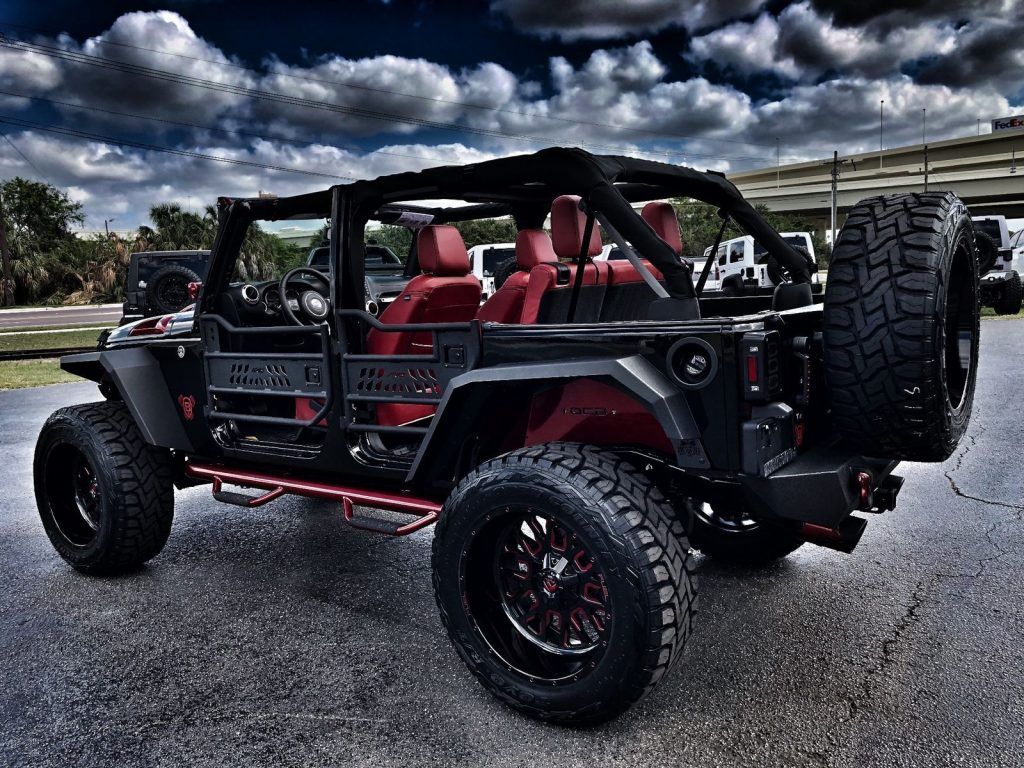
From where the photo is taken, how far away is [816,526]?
112 inches

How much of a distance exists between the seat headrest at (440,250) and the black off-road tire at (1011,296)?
49.9 feet

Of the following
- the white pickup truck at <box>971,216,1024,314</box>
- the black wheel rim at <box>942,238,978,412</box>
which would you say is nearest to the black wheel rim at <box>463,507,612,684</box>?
the black wheel rim at <box>942,238,978,412</box>

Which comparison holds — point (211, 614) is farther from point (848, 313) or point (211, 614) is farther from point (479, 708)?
point (848, 313)

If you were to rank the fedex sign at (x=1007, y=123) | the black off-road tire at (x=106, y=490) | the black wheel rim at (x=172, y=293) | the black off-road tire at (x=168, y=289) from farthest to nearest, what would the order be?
1. the fedex sign at (x=1007, y=123)
2. the black wheel rim at (x=172, y=293)
3. the black off-road tire at (x=168, y=289)
4. the black off-road tire at (x=106, y=490)

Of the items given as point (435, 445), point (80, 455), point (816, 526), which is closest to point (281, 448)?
point (435, 445)

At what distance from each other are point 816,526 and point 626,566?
85 cm

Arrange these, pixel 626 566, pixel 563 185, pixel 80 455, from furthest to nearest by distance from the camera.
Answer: pixel 80 455 < pixel 563 185 < pixel 626 566

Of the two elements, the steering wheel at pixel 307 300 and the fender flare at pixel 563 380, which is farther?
the steering wheel at pixel 307 300

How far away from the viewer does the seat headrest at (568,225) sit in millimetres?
3196

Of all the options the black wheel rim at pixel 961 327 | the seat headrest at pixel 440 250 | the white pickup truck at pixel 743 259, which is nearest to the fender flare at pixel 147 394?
the seat headrest at pixel 440 250

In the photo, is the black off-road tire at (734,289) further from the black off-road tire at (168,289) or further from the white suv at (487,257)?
the black off-road tire at (168,289)

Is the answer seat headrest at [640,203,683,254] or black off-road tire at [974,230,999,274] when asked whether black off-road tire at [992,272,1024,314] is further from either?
seat headrest at [640,203,683,254]

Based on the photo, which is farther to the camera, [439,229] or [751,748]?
[439,229]

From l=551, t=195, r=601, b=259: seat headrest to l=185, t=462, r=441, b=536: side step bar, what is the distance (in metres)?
1.14
